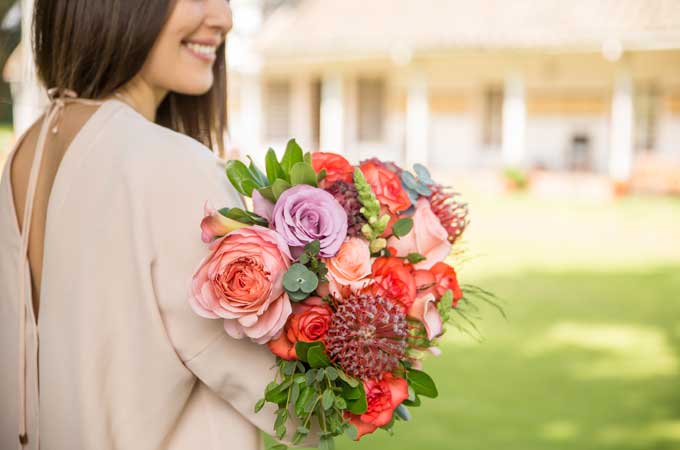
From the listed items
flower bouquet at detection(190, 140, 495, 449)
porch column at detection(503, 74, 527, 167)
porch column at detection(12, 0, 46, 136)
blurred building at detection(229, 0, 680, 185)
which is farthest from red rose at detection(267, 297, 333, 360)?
porch column at detection(503, 74, 527, 167)

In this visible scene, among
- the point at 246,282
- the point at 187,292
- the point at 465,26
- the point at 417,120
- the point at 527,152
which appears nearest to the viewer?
the point at 246,282

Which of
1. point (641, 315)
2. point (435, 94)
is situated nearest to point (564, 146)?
point (435, 94)

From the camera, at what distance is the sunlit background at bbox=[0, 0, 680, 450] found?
5160 mm

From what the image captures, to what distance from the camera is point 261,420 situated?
1.42 meters

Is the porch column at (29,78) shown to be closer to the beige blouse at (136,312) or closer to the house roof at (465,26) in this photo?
the beige blouse at (136,312)

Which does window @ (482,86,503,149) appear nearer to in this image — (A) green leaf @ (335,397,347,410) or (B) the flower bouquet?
(B) the flower bouquet

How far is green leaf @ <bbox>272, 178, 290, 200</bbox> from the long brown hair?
1.43 feet

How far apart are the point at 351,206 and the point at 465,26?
20.6 meters

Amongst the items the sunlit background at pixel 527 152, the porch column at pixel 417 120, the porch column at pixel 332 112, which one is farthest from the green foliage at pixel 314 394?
the porch column at pixel 332 112

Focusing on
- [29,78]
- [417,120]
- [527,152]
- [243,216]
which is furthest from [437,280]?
[527,152]

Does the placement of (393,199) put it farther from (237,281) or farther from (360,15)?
(360,15)

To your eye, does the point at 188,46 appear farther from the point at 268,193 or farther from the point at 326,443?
the point at 326,443

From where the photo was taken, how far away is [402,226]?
1417mm

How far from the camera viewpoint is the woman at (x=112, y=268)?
1.38 meters
